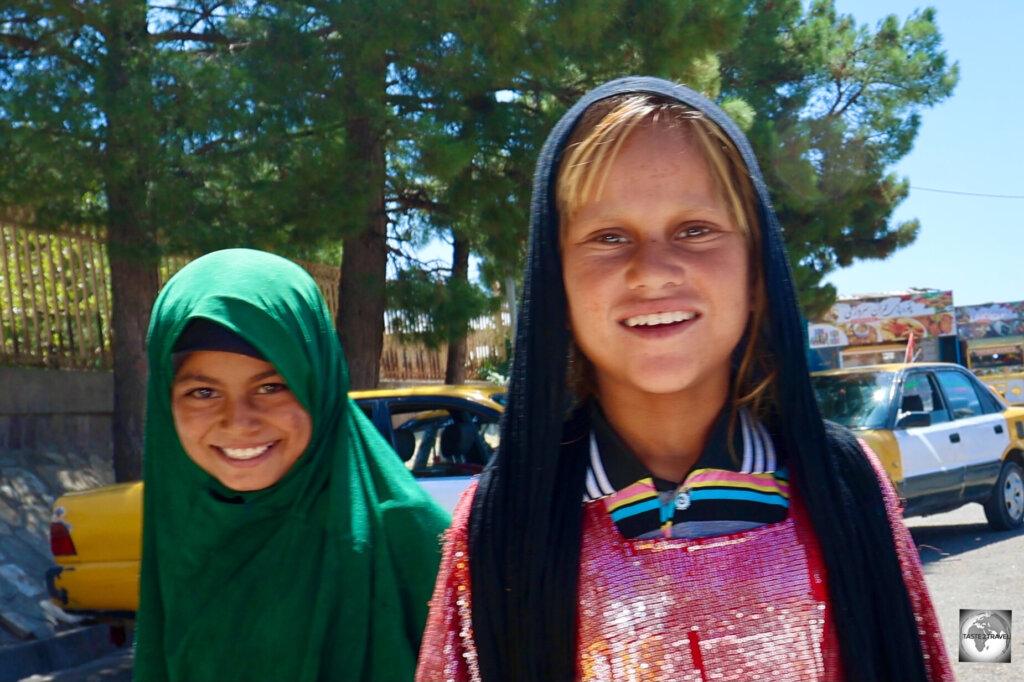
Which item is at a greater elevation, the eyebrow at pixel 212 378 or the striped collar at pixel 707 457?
the eyebrow at pixel 212 378

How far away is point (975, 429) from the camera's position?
32.2ft

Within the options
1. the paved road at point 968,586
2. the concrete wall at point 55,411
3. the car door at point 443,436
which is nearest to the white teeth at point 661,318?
the paved road at point 968,586

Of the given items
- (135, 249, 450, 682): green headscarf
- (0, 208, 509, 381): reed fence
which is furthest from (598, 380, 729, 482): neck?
Result: (0, 208, 509, 381): reed fence

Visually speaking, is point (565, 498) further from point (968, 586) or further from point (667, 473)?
A: point (968, 586)

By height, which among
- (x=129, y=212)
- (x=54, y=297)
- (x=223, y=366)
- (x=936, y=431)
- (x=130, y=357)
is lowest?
(x=936, y=431)

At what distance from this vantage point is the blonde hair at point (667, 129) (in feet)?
4.18

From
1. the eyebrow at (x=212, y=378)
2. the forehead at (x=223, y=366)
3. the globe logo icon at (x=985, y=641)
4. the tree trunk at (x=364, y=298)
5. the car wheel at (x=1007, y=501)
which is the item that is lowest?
the globe logo icon at (x=985, y=641)

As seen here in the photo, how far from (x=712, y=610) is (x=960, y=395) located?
32.0 ft

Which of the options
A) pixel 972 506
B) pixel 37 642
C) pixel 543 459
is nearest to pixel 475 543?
pixel 543 459

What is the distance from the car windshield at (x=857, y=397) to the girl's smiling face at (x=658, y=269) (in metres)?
7.78

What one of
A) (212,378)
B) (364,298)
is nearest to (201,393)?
(212,378)

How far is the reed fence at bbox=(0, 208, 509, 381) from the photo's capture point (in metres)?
9.30

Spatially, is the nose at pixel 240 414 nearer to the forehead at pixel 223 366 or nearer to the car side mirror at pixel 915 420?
the forehead at pixel 223 366

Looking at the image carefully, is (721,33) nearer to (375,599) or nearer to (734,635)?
(375,599)
